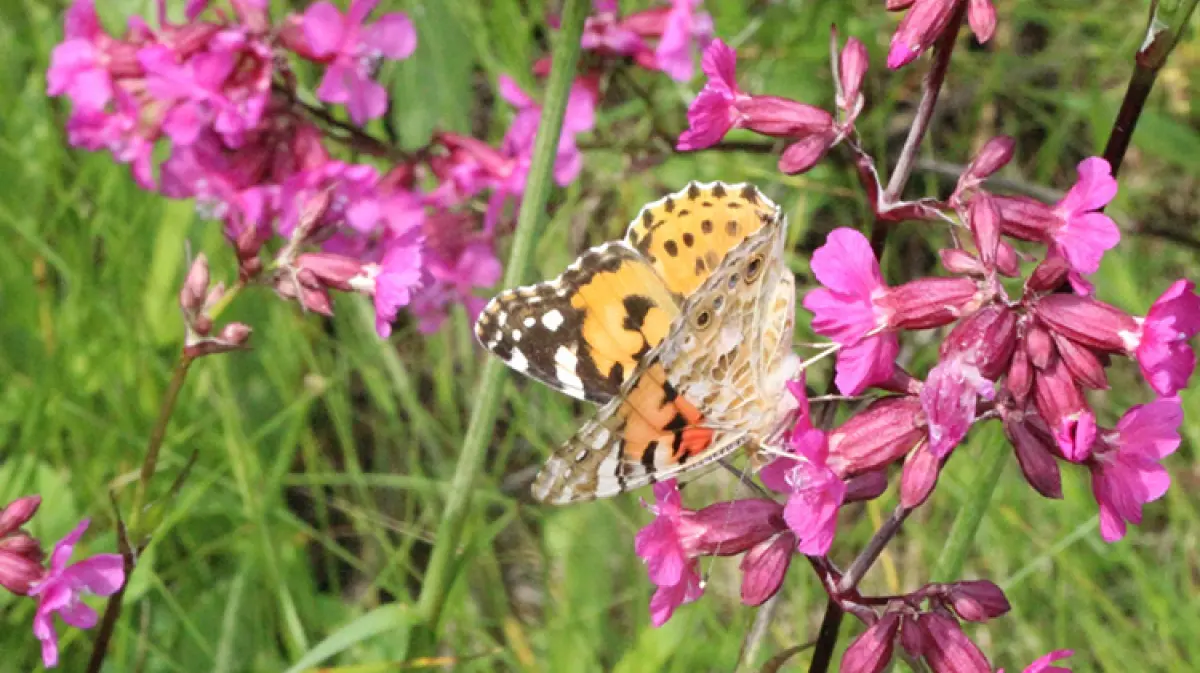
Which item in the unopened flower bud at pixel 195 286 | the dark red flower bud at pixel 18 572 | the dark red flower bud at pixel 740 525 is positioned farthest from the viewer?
the unopened flower bud at pixel 195 286

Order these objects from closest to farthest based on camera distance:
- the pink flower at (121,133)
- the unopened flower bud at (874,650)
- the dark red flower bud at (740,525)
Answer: the unopened flower bud at (874,650)
the dark red flower bud at (740,525)
the pink flower at (121,133)

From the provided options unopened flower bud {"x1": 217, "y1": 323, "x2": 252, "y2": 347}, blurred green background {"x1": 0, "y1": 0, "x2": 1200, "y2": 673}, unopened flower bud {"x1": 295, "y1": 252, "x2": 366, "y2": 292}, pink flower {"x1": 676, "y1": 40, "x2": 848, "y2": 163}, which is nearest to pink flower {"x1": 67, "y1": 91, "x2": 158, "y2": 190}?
blurred green background {"x1": 0, "y1": 0, "x2": 1200, "y2": 673}

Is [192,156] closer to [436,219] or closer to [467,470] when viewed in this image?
[436,219]

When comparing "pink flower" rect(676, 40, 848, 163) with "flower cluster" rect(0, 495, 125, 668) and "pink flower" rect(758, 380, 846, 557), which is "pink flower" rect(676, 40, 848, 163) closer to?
"pink flower" rect(758, 380, 846, 557)

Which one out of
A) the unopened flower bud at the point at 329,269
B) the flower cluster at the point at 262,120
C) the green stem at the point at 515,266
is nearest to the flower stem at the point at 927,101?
the green stem at the point at 515,266

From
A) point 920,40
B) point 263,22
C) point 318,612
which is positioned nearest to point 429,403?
point 318,612

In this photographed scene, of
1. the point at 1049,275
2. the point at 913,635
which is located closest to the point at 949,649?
the point at 913,635

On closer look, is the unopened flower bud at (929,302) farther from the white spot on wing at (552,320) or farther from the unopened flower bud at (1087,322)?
the white spot on wing at (552,320)
